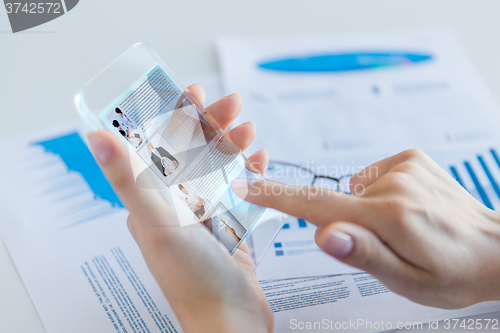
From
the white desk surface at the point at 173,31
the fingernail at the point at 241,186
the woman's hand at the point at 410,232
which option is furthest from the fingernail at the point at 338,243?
the white desk surface at the point at 173,31

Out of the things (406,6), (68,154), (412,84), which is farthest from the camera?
(406,6)

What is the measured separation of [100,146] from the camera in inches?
12.4

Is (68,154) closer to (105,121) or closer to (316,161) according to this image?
(105,121)

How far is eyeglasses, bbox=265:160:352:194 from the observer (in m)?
0.49

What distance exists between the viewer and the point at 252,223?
383 mm

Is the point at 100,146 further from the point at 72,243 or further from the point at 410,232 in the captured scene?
the point at 410,232

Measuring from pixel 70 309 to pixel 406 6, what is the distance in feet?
2.55

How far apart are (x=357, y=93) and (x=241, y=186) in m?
0.35

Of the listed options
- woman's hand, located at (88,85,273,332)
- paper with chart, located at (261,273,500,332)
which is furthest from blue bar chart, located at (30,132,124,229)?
paper with chart, located at (261,273,500,332)

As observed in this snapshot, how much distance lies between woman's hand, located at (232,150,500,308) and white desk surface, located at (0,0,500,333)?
14.8 inches

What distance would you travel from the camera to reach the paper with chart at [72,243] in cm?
36

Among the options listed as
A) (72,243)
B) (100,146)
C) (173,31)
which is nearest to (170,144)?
(100,146)

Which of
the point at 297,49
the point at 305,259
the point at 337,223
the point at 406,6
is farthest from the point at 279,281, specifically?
the point at 406,6

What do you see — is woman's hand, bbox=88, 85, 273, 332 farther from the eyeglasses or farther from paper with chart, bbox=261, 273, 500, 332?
the eyeglasses
